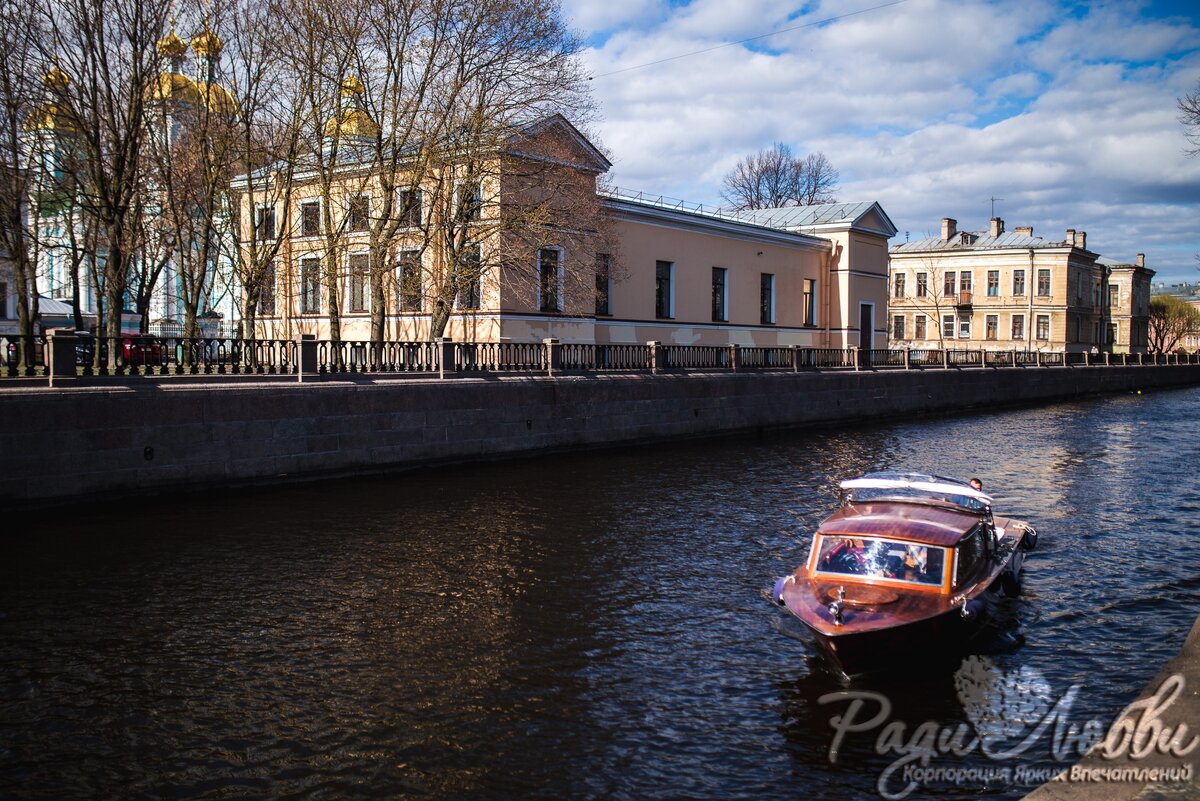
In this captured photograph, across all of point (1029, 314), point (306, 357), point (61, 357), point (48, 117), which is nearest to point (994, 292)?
point (1029, 314)

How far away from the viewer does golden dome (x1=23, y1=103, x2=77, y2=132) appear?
2216 cm

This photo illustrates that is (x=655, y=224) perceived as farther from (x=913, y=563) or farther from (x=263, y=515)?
(x=913, y=563)

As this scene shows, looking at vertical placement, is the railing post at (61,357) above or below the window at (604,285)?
below

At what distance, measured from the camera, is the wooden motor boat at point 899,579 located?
29.0 ft

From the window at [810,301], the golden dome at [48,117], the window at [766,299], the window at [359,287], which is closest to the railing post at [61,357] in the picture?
the golden dome at [48,117]

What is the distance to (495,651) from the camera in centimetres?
986

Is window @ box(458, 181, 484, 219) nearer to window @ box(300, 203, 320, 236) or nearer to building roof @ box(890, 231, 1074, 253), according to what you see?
window @ box(300, 203, 320, 236)

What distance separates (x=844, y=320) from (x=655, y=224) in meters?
14.2

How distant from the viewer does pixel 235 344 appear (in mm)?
20172

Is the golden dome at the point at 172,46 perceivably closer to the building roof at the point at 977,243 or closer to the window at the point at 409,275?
the window at the point at 409,275

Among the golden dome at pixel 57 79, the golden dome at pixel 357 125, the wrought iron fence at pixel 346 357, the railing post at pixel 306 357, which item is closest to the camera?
the wrought iron fence at pixel 346 357

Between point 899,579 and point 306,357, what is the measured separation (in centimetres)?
1433

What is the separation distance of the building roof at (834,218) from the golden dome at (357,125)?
91.2 ft

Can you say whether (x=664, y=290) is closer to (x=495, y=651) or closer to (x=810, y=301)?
(x=810, y=301)
